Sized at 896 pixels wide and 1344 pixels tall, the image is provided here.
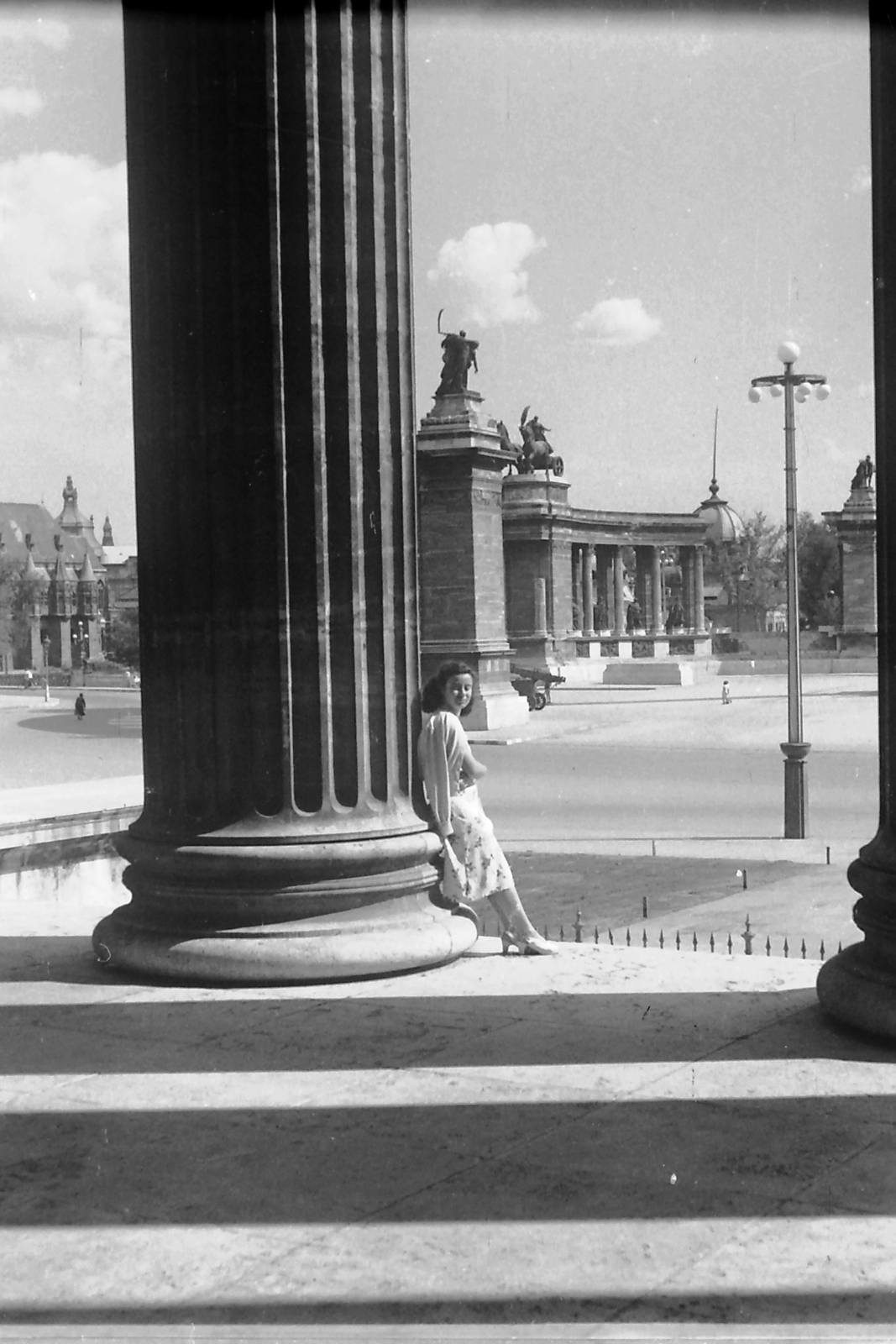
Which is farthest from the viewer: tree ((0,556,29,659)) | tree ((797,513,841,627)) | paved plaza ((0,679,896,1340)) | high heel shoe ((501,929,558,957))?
tree ((0,556,29,659))

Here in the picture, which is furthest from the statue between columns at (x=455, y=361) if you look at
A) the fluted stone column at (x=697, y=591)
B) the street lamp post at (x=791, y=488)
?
the fluted stone column at (x=697, y=591)

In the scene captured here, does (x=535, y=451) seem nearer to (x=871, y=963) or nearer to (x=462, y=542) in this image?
(x=462, y=542)

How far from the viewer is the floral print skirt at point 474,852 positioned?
791 cm

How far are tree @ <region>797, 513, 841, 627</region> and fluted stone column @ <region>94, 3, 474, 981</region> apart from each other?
100656 mm

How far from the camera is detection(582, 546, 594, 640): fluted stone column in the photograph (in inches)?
2820

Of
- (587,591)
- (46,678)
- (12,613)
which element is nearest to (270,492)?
(587,591)

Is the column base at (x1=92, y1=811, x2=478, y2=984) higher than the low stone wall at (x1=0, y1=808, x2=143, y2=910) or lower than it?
higher

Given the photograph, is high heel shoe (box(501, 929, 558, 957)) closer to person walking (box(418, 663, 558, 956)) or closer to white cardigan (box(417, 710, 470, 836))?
person walking (box(418, 663, 558, 956))

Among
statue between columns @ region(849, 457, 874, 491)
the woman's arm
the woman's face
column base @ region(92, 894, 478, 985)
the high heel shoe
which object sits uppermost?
statue between columns @ region(849, 457, 874, 491)

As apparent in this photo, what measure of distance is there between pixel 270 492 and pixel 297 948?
202cm

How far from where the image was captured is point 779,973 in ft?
23.6

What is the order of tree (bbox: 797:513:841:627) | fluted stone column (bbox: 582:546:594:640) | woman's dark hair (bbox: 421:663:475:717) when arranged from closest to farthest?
woman's dark hair (bbox: 421:663:475:717) → fluted stone column (bbox: 582:546:594:640) → tree (bbox: 797:513:841:627)

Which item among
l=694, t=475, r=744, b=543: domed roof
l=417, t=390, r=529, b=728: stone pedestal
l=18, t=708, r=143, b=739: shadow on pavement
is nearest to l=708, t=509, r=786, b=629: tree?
l=694, t=475, r=744, b=543: domed roof

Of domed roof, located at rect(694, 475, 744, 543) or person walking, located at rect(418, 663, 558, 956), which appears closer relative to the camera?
person walking, located at rect(418, 663, 558, 956)
